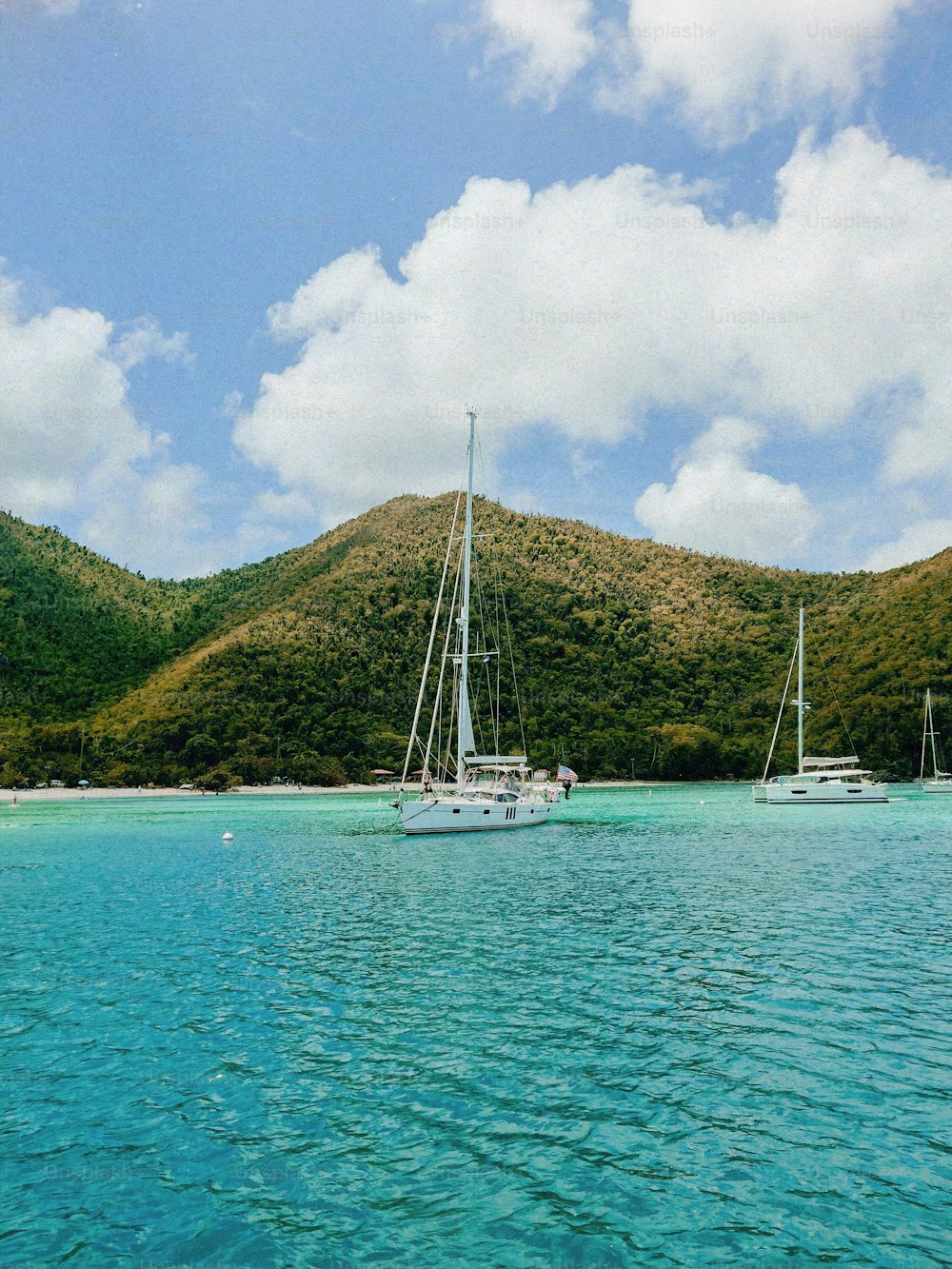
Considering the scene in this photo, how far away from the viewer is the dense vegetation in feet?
312

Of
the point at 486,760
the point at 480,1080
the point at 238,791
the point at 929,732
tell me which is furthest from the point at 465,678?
the point at 929,732

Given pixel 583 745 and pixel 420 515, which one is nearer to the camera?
pixel 583 745

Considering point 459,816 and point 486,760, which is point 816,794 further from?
point 459,816

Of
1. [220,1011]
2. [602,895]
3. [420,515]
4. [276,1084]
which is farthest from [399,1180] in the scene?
[420,515]

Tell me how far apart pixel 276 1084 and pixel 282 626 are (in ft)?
333

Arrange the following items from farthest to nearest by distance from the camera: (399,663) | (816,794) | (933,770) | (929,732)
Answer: (399,663) < (933,770) < (929,732) < (816,794)

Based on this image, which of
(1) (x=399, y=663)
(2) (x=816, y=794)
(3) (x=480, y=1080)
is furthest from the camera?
(1) (x=399, y=663)

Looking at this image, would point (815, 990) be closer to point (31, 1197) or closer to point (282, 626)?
point (31, 1197)

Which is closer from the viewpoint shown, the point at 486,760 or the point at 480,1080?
the point at 480,1080

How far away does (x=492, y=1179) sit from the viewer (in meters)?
7.75

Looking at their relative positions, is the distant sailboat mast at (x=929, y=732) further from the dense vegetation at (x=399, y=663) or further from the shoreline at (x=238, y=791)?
the shoreline at (x=238, y=791)

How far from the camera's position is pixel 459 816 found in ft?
132

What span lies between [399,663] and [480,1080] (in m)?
98.3

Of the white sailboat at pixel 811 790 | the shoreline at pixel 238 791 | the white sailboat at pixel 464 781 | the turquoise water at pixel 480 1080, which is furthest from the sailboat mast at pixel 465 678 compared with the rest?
the shoreline at pixel 238 791
